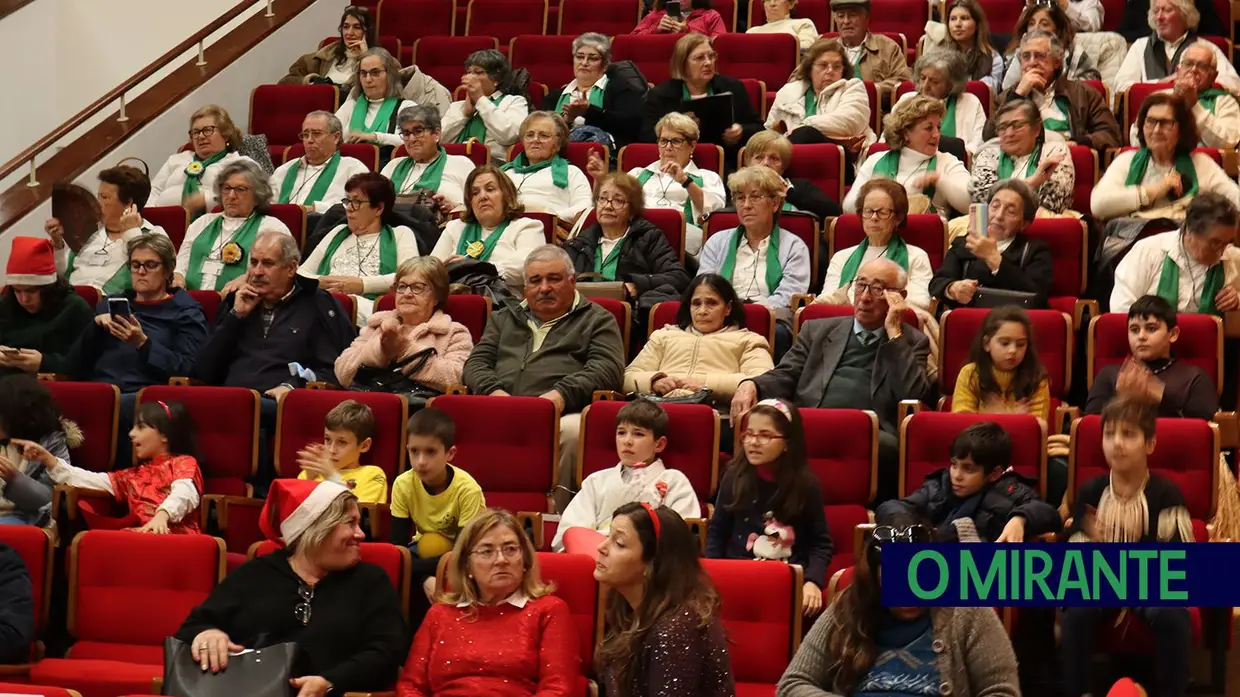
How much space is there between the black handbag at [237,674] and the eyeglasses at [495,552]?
1.36 feet

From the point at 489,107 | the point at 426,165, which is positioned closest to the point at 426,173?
the point at 426,165

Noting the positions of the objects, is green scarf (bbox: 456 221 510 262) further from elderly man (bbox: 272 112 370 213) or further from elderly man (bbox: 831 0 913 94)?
elderly man (bbox: 831 0 913 94)

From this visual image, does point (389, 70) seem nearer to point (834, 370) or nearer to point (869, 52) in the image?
point (869, 52)

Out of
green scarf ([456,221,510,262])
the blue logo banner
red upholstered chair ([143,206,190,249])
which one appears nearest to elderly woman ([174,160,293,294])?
red upholstered chair ([143,206,190,249])

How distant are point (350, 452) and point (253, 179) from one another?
1.89m

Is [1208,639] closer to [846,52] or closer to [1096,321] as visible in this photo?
[1096,321]

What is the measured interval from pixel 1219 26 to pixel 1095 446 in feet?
11.8

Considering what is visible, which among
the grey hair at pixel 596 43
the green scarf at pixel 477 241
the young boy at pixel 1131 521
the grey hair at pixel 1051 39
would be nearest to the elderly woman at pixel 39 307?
the green scarf at pixel 477 241

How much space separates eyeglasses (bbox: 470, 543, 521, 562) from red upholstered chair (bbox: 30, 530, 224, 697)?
734 millimetres

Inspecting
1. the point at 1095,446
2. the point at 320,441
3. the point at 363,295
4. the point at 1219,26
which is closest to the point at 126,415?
the point at 320,441

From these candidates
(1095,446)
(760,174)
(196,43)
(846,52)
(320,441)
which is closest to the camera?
(1095,446)

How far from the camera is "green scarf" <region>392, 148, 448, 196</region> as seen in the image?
6.43 metres

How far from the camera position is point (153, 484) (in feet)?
14.5

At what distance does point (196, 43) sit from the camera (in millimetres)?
7539
